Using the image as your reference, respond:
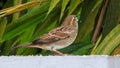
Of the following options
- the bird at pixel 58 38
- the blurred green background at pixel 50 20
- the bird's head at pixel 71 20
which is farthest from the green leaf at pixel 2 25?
the bird's head at pixel 71 20

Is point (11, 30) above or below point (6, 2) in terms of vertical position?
below

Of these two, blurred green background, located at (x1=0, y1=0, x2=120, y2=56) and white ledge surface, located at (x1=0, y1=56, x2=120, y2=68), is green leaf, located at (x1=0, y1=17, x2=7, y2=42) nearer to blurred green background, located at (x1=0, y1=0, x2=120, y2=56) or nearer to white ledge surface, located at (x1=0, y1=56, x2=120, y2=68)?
blurred green background, located at (x1=0, y1=0, x2=120, y2=56)

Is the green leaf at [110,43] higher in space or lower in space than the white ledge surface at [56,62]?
higher

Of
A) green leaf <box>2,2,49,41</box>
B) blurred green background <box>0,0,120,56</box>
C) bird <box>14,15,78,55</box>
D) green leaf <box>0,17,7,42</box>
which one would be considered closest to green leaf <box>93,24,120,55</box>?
blurred green background <box>0,0,120,56</box>

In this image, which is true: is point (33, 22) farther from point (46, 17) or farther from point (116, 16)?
point (116, 16)

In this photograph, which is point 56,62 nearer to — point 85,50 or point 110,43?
point 85,50

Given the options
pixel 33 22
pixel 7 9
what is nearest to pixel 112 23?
pixel 33 22

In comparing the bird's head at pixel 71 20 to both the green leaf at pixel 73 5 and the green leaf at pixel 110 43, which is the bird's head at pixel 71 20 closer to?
the green leaf at pixel 73 5
